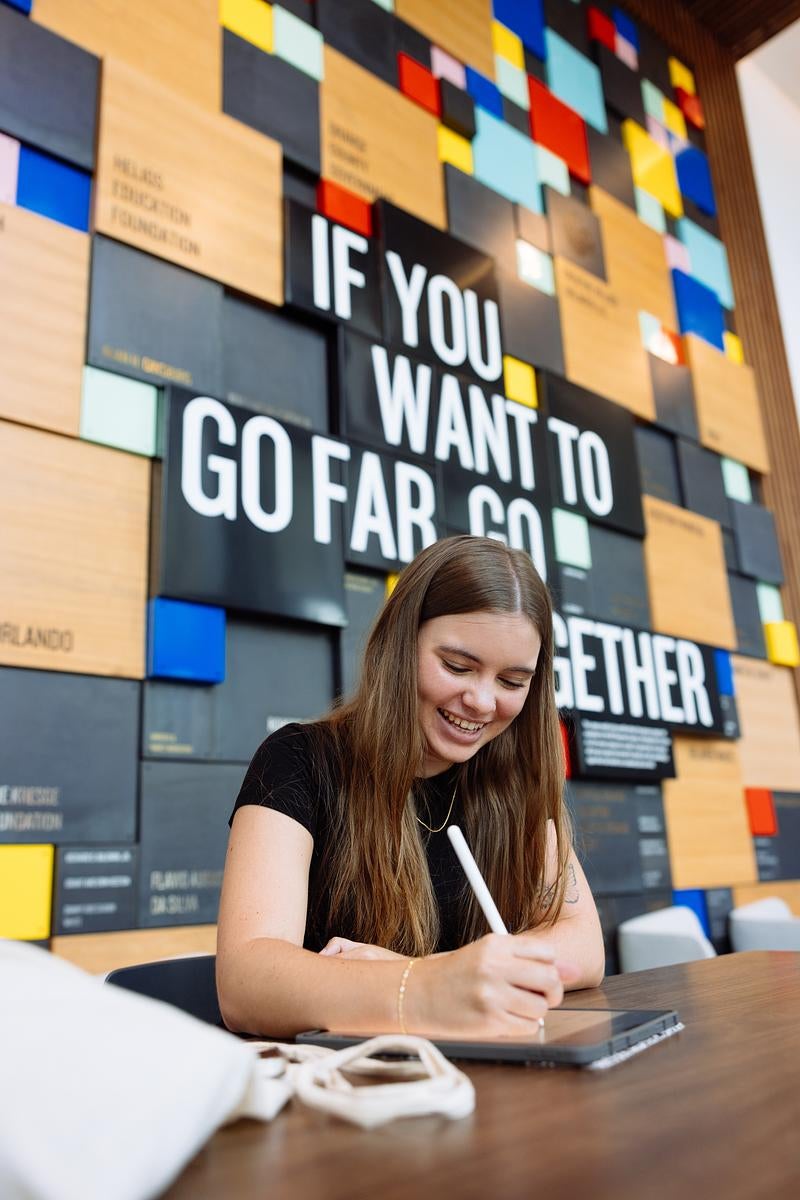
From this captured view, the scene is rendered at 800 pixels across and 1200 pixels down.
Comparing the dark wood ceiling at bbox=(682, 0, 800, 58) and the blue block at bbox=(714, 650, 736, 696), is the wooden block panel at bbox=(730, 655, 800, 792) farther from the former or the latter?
the dark wood ceiling at bbox=(682, 0, 800, 58)

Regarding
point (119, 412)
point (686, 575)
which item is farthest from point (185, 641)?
point (686, 575)

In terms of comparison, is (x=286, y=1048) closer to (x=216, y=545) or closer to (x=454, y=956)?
(x=454, y=956)

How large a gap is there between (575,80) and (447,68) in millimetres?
849

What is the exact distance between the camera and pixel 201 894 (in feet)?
6.42

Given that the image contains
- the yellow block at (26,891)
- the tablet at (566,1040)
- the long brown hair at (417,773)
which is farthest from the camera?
the yellow block at (26,891)

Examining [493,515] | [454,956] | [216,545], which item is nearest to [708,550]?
[493,515]

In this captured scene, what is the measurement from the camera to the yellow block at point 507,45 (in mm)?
3488

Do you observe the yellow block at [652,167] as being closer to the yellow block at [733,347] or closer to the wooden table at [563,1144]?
the yellow block at [733,347]

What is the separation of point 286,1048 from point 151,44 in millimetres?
2375

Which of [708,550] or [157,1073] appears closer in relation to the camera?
[157,1073]

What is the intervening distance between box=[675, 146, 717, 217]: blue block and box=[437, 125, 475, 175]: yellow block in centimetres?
146

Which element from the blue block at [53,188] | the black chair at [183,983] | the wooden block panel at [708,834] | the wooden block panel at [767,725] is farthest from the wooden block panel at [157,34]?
the wooden block panel at [767,725]

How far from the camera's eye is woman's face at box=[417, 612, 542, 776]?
4.10 ft

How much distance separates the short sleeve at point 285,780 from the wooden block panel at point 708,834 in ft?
7.35
